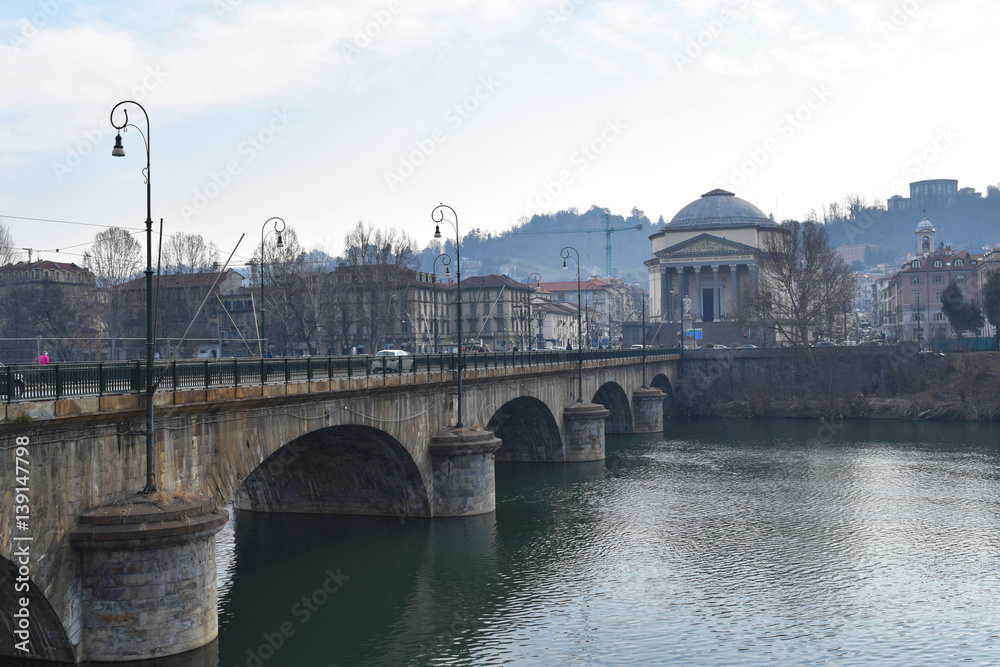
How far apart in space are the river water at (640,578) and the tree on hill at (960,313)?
51557 mm

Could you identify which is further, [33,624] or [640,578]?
[640,578]

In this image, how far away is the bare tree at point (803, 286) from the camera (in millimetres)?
96312

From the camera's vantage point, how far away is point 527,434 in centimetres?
5494

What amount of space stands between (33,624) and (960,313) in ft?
309

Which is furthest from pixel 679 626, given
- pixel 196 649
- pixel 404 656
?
pixel 196 649

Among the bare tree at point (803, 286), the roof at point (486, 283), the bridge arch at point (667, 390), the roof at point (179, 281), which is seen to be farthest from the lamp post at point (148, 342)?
the roof at point (486, 283)

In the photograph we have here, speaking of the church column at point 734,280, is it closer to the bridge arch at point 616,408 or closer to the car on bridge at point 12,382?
the bridge arch at point 616,408

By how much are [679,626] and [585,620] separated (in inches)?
99.1

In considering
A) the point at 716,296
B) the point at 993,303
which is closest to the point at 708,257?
the point at 716,296

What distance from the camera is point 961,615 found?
24.6 m

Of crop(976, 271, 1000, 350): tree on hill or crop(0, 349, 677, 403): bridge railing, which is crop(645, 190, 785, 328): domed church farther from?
crop(0, 349, 677, 403): bridge railing

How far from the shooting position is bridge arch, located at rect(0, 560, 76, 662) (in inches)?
683

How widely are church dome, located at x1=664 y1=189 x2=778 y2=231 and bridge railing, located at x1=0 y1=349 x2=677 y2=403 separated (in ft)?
363

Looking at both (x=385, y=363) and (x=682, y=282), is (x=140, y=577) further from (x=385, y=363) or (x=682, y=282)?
(x=682, y=282)
